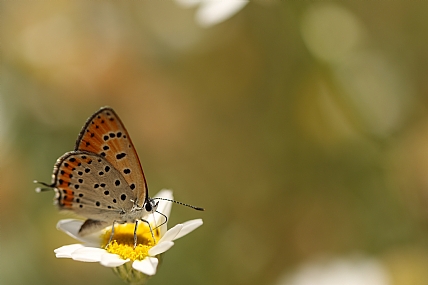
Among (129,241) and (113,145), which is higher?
(113,145)

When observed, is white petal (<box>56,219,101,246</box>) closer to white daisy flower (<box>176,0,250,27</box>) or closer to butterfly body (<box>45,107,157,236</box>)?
butterfly body (<box>45,107,157,236</box>)

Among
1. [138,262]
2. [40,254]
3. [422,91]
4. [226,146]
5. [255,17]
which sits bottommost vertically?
[138,262]

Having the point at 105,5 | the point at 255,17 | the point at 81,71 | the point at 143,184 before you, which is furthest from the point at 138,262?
the point at 105,5

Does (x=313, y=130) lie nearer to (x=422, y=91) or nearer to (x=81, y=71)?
(x=422, y=91)

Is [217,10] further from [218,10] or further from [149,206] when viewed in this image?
[149,206]

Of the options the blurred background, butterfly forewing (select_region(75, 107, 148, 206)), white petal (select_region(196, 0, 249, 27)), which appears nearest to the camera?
butterfly forewing (select_region(75, 107, 148, 206))

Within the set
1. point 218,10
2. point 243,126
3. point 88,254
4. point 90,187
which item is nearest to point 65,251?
point 88,254

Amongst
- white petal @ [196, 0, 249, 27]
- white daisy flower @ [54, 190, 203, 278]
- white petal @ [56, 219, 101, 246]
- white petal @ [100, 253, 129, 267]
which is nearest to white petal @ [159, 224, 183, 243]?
white daisy flower @ [54, 190, 203, 278]
